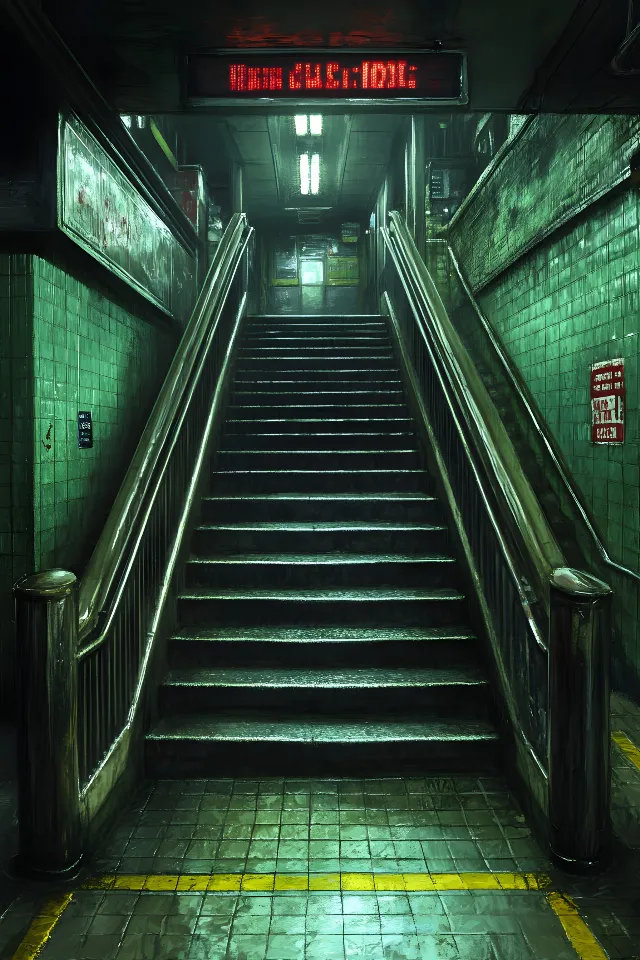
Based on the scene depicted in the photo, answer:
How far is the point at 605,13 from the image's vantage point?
Answer: 3064 millimetres

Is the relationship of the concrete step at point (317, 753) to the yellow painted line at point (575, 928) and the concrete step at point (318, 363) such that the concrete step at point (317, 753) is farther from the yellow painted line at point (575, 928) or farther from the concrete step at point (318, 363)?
the concrete step at point (318, 363)

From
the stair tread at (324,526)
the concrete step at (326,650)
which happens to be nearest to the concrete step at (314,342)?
the stair tread at (324,526)

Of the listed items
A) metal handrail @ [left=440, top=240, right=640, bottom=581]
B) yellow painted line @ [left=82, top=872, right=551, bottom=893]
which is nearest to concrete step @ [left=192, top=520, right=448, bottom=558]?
metal handrail @ [left=440, top=240, right=640, bottom=581]

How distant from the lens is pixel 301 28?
319cm

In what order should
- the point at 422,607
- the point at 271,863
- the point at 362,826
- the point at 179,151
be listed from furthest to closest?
1. the point at 179,151
2. the point at 422,607
3. the point at 362,826
4. the point at 271,863

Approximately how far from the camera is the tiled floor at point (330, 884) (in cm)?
194

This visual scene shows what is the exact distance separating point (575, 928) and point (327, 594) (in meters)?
1.96

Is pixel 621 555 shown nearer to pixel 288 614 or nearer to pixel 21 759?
pixel 288 614

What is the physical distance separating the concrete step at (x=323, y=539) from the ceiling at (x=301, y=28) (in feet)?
8.72

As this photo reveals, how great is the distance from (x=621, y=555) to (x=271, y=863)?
2.86 m

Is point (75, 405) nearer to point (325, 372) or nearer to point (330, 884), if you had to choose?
point (325, 372)

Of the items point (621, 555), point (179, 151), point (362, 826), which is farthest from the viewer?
point (179, 151)

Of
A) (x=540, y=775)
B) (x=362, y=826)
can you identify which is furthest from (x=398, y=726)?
(x=540, y=775)

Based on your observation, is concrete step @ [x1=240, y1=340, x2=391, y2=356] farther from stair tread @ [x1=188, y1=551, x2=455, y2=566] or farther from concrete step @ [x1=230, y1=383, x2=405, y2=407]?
stair tread @ [x1=188, y1=551, x2=455, y2=566]
